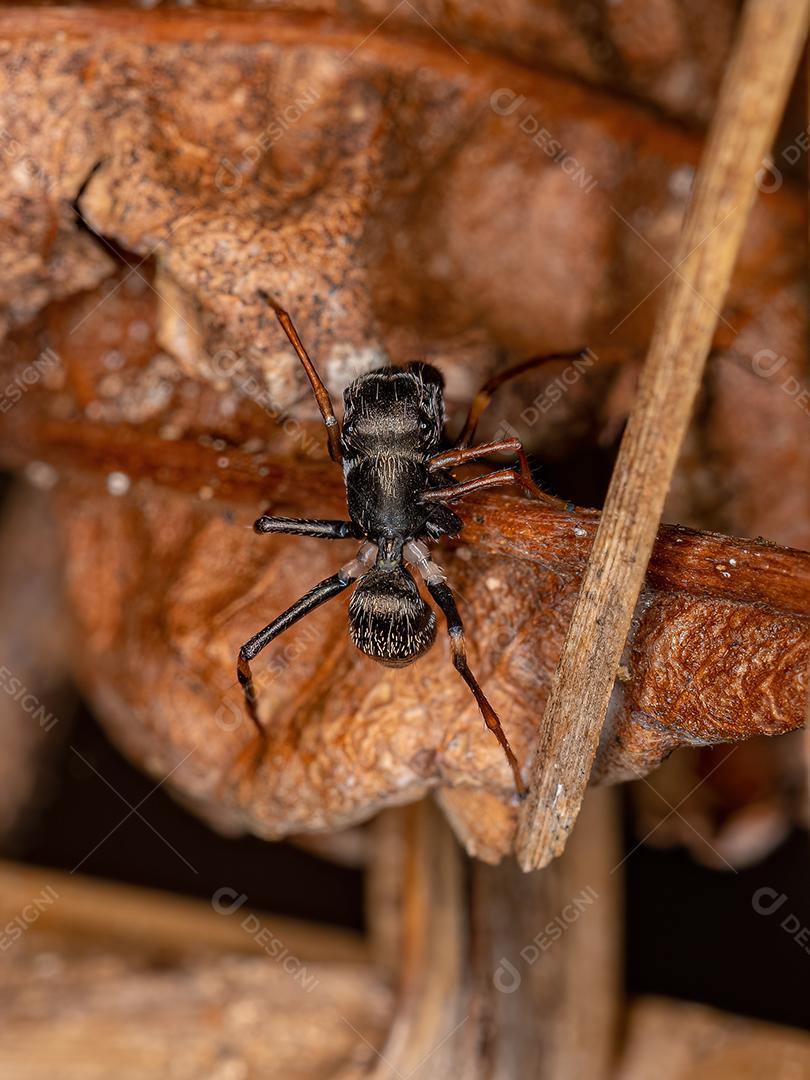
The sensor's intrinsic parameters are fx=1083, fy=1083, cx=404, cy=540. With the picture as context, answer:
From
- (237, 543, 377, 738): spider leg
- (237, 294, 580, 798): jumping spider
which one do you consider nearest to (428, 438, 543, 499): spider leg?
(237, 294, 580, 798): jumping spider

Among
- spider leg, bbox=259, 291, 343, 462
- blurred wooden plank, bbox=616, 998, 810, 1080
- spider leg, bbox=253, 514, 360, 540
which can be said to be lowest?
blurred wooden plank, bbox=616, 998, 810, 1080

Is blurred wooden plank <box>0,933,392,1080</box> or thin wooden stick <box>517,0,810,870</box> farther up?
thin wooden stick <box>517,0,810,870</box>

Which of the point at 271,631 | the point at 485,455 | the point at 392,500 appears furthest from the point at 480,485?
the point at 271,631

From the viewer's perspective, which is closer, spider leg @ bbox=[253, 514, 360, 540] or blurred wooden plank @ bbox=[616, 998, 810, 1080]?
spider leg @ bbox=[253, 514, 360, 540]

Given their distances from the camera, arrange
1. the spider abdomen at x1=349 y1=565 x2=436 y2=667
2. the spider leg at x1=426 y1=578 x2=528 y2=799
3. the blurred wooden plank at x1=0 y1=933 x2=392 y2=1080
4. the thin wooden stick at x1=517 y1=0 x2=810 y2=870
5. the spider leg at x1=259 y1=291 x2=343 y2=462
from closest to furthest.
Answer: the thin wooden stick at x1=517 y1=0 x2=810 y2=870
the spider leg at x1=426 y1=578 x2=528 y2=799
the spider abdomen at x1=349 y1=565 x2=436 y2=667
the spider leg at x1=259 y1=291 x2=343 y2=462
the blurred wooden plank at x1=0 y1=933 x2=392 y2=1080

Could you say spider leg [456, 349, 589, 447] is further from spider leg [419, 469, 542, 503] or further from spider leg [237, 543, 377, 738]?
spider leg [237, 543, 377, 738]

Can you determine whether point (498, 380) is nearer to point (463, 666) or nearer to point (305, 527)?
point (305, 527)
